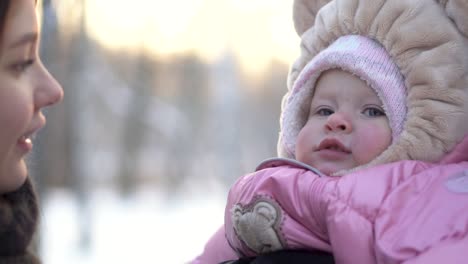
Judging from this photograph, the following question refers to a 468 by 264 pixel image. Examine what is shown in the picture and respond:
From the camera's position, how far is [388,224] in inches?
36.6

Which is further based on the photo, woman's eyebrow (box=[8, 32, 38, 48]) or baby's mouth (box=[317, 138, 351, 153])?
baby's mouth (box=[317, 138, 351, 153])

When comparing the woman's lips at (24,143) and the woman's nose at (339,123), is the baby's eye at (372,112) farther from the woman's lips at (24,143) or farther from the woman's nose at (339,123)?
the woman's lips at (24,143)

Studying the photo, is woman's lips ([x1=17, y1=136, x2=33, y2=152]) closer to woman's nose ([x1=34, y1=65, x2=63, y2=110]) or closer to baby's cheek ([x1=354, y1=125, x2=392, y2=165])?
woman's nose ([x1=34, y1=65, x2=63, y2=110])

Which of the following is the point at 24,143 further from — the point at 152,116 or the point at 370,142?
the point at 152,116

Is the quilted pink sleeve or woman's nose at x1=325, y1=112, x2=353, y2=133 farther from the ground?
woman's nose at x1=325, y1=112, x2=353, y2=133

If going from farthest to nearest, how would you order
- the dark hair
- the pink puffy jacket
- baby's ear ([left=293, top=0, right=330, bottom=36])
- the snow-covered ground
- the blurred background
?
1. the blurred background
2. the snow-covered ground
3. baby's ear ([left=293, top=0, right=330, bottom=36])
4. the pink puffy jacket
5. the dark hair

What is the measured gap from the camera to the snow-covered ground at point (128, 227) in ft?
8.00

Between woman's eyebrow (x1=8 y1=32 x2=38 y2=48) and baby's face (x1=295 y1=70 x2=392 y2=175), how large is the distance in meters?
0.49

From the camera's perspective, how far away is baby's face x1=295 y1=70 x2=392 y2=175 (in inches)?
43.3

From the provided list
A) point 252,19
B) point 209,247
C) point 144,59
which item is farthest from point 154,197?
point 209,247

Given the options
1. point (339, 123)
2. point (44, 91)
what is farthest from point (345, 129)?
point (44, 91)

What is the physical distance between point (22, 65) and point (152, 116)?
6.21 ft

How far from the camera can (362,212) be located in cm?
96

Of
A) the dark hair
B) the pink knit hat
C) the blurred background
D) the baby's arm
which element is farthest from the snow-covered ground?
the dark hair
